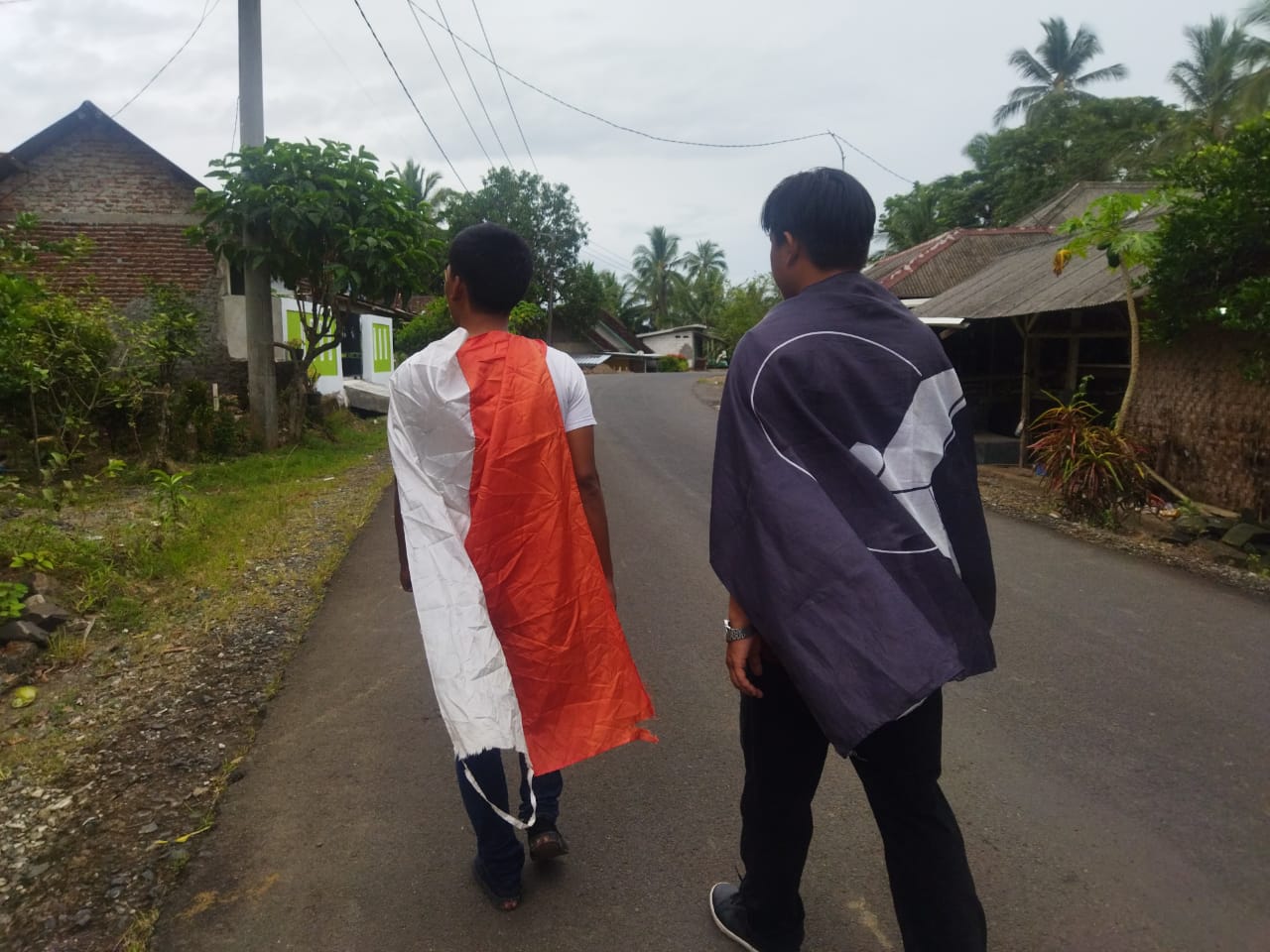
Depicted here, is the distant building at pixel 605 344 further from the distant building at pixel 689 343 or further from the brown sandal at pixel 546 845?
the brown sandal at pixel 546 845

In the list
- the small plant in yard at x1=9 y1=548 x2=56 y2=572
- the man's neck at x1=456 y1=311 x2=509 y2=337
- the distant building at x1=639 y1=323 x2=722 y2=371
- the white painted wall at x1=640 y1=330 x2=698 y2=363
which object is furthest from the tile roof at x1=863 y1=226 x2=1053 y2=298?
the white painted wall at x1=640 y1=330 x2=698 y2=363

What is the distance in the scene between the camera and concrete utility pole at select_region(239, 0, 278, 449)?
11.0 meters

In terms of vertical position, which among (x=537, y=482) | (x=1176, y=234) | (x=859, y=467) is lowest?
(x=537, y=482)

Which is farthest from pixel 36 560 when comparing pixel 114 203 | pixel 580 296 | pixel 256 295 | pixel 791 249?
pixel 580 296

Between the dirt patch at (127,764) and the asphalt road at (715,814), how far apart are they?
0.14 metres

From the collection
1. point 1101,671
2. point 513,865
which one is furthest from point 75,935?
point 1101,671

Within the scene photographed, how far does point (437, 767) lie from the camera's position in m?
3.34

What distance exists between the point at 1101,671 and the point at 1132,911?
2.07 meters

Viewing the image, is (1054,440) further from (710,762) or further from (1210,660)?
(710,762)

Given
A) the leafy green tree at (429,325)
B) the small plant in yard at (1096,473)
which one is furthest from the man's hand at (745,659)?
the leafy green tree at (429,325)

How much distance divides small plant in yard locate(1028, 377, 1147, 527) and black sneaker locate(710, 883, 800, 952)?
687 centimetres

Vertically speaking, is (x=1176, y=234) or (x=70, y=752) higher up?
(x=1176, y=234)

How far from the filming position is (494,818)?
7.91 feet

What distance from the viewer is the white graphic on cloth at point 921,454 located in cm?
185
